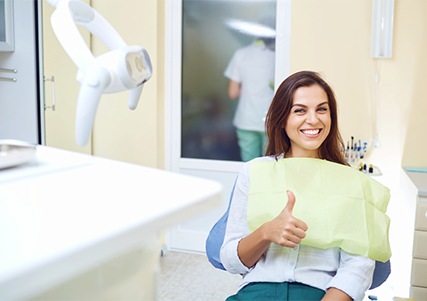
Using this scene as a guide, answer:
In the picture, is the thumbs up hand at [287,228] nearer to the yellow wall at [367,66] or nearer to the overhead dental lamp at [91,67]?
the overhead dental lamp at [91,67]

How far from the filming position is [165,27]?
3232 millimetres

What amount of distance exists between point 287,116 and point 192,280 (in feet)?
5.54

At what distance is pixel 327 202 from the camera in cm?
132

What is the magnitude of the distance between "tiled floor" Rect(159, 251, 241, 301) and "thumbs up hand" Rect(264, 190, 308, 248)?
4.86 ft

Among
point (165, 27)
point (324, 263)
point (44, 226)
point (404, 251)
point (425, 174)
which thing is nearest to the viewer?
point (44, 226)

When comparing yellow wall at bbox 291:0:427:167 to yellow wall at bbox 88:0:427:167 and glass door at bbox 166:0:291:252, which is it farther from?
glass door at bbox 166:0:291:252

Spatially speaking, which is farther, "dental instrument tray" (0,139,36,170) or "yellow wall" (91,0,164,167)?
"yellow wall" (91,0,164,167)

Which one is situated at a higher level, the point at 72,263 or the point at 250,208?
the point at 72,263

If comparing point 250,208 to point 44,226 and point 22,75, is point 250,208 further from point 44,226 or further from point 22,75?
point 22,75

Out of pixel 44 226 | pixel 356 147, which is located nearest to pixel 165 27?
pixel 356 147

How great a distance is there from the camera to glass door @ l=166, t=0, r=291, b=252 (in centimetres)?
309

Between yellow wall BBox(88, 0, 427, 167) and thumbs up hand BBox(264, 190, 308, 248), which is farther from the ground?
yellow wall BBox(88, 0, 427, 167)

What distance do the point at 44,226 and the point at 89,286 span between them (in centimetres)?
8

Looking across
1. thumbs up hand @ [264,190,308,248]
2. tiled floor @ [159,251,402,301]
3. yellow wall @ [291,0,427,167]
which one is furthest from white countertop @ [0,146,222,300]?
yellow wall @ [291,0,427,167]
